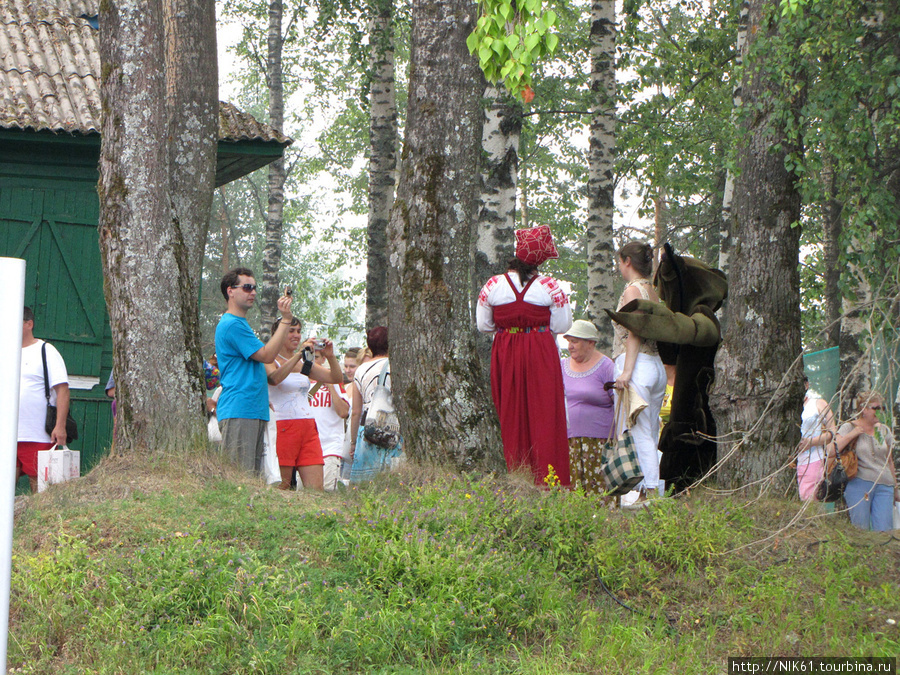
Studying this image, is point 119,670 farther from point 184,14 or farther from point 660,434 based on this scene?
point 184,14

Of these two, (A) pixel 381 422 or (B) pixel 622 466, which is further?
(A) pixel 381 422

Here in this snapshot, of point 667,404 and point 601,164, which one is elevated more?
point 601,164

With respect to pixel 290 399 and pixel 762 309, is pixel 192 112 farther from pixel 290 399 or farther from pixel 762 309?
pixel 762 309

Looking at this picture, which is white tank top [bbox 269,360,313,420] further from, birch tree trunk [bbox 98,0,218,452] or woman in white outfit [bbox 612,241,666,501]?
woman in white outfit [bbox 612,241,666,501]

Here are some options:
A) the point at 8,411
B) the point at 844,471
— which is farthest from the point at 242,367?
the point at 844,471

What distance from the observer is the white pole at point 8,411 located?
5.92ft

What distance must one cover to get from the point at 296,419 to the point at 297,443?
198mm

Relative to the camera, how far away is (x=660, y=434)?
7.71m

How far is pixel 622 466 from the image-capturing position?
6625 mm

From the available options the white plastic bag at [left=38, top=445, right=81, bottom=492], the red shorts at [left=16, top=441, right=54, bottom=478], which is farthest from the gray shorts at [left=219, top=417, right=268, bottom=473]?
the red shorts at [left=16, top=441, right=54, bottom=478]

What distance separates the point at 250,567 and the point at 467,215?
2.95 m

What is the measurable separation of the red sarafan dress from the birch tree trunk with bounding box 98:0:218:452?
7.31 ft

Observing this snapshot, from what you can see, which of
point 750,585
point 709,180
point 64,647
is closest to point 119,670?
point 64,647

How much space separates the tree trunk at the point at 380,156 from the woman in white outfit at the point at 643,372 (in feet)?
20.6
